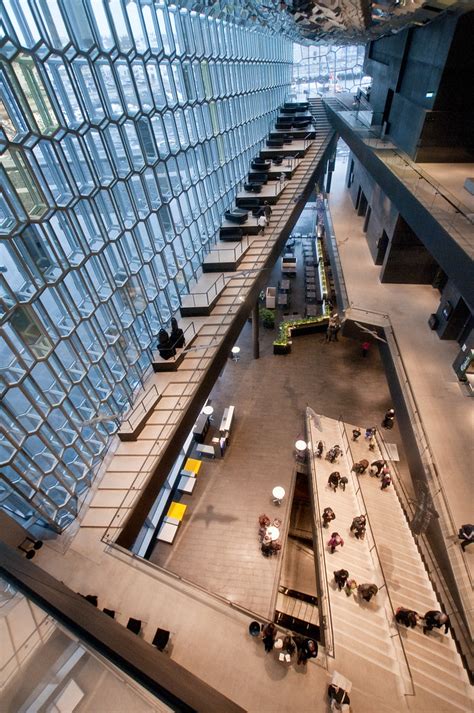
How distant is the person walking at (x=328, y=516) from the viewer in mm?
9477

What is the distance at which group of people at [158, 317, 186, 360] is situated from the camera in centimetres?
917

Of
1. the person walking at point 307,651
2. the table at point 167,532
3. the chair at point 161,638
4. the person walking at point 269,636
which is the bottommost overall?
the table at point 167,532

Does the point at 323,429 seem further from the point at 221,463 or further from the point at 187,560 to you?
the point at 187,560

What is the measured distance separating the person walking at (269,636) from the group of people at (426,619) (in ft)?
9.96

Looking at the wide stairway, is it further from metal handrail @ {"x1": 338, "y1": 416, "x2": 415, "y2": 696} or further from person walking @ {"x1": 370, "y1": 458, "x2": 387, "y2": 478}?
person walking @ {"x1": 370, "y1": 458, "x2": 387, "y2": 478}

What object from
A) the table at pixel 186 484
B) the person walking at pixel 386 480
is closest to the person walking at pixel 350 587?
the person walking at pixel 386 480

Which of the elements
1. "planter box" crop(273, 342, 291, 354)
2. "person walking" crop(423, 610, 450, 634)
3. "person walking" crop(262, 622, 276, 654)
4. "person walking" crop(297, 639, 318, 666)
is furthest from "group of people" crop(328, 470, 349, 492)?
"planter box" crop(273, 342, 291, 354)

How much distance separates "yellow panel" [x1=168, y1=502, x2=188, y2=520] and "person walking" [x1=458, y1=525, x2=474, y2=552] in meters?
7.63

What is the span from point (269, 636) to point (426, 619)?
11.7 ft

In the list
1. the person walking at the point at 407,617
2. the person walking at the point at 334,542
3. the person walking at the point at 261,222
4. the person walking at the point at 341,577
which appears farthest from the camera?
the person walking at the point at 261,222

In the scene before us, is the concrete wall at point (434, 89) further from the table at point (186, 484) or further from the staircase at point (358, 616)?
the table at point (186, 484)

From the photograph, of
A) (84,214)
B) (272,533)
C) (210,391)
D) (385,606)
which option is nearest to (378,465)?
(272,533)

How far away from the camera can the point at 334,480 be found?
10.6 meters

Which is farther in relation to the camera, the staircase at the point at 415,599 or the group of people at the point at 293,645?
the staircase at the point at 415,599
